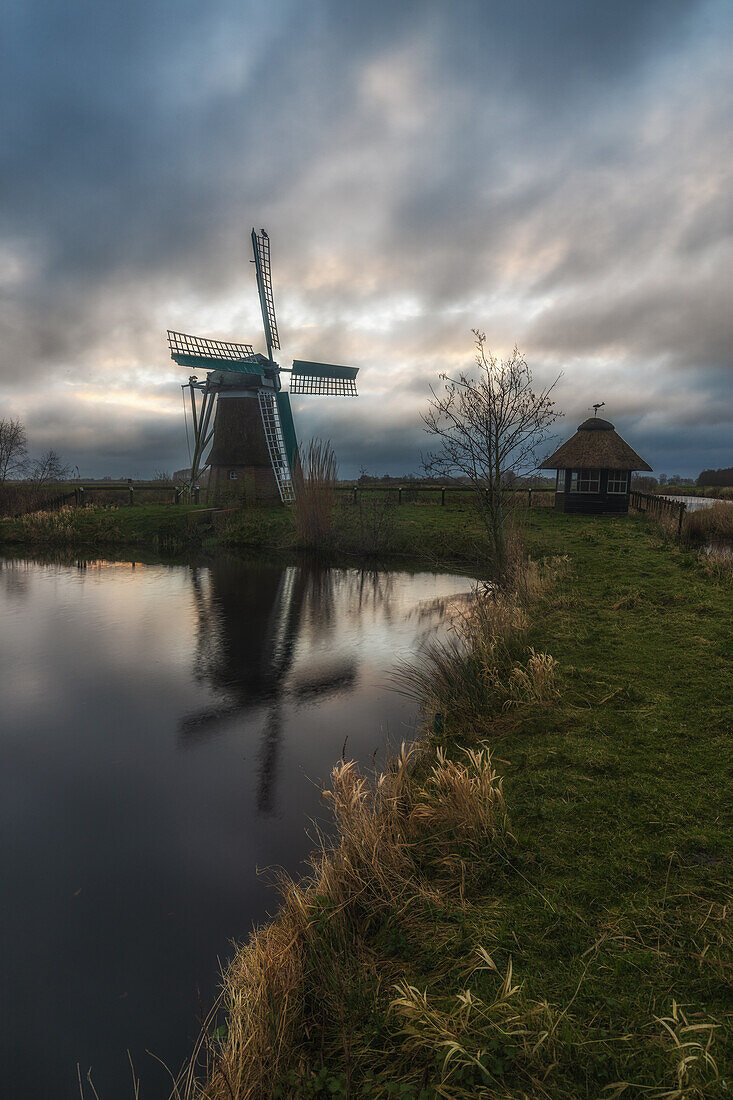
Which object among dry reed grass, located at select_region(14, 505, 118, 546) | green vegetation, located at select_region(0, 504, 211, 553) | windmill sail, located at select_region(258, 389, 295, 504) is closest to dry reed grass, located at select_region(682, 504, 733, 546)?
windmill sail, located at select_region(258, 389, 295, 504)

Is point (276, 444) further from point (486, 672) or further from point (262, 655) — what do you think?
point (486, 672)

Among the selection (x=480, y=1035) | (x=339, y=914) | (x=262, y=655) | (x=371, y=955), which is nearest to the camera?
(x=480, y=1035)

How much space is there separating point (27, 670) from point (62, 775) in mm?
4089

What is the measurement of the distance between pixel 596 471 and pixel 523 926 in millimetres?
26590

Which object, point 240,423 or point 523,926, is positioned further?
point 240,423

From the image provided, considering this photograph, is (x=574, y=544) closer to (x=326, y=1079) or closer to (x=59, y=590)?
(x=59, y=590)

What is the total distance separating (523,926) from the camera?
9.52 ft

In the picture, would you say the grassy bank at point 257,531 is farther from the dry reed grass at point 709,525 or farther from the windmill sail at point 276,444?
the dry reed grass at point 709,525

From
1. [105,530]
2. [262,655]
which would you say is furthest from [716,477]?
[262,655]

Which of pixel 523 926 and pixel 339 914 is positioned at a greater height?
pixel 523 926

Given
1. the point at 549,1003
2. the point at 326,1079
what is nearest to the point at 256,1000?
the point at 326,1079

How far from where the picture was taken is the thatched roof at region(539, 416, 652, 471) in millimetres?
26219

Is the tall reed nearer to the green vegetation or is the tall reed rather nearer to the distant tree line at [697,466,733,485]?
the green vegetation

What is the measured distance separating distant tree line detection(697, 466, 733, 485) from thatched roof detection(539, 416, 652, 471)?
1435 inches
